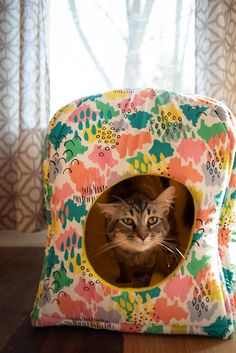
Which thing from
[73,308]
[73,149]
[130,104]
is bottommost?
[73,308]

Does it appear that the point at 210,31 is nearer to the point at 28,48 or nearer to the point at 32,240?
the point at 28,48

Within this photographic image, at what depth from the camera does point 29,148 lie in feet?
4.76

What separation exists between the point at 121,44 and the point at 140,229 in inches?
38.4

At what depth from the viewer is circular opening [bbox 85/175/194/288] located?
31.4 inches

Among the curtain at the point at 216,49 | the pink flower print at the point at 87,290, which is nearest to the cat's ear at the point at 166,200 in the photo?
the pink flower print at the point at 87,290

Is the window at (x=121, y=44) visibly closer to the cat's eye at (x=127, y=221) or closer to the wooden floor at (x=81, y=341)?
the cat's eye at (x=127, y=221)

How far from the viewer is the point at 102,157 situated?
77cm

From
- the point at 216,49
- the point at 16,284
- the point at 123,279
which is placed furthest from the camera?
the point at 216,49

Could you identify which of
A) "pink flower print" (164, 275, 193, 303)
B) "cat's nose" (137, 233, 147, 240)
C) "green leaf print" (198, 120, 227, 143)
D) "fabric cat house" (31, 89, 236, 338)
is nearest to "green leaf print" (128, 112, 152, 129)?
"fabric cat house" (31, 89, 236, 338)

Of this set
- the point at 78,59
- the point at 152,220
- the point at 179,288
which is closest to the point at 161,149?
the point at 152,220

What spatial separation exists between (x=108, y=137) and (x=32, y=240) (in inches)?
33.7

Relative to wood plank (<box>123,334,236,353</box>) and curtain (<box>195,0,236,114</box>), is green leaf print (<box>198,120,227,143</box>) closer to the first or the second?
wood plank (<box>123,334,236,353</box>)

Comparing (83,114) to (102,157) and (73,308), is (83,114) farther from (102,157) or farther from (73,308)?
(73,308)

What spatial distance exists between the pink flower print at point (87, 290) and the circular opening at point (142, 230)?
52 millimetres
